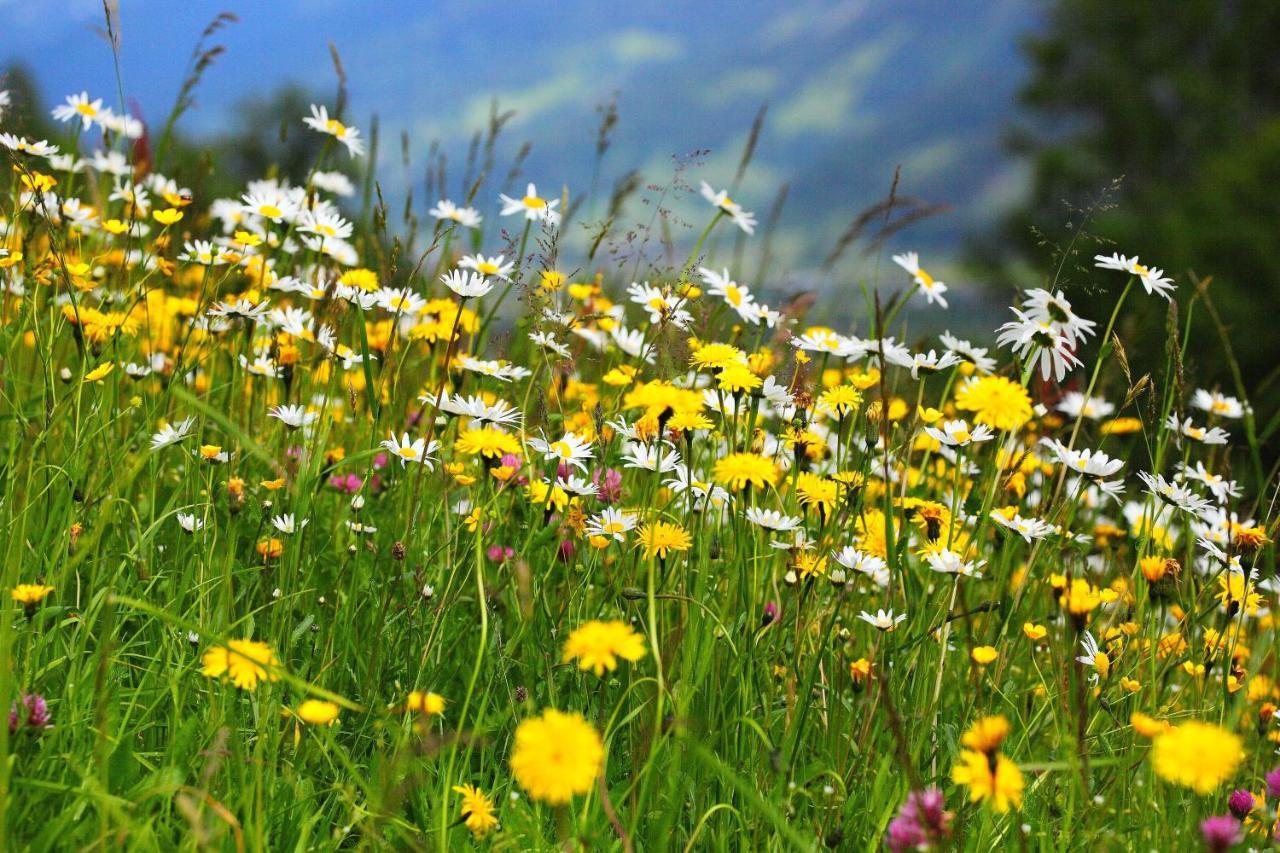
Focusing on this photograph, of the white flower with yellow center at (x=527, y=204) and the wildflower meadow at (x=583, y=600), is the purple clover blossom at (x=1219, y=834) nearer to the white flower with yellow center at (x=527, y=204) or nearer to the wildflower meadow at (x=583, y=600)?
the wildflower meadow at (x=583, y=600)

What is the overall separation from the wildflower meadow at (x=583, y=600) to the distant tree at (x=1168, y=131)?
1898 cm

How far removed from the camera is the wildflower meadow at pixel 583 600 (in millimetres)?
1453

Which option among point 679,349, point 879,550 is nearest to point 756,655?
point 879,550

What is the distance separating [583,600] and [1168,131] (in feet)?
87.1

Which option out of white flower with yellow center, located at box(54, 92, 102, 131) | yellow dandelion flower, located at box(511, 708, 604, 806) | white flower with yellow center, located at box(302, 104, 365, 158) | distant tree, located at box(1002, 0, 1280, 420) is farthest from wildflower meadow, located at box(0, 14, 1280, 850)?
distant tree, located at box(1002, 0, 1280, 420)

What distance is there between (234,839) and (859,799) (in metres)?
0.98

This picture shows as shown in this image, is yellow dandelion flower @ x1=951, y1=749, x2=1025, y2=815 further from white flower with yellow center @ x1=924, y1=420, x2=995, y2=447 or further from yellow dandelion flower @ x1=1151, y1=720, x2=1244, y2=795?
white flower with yellow center @ x1=924, y1=420, x2=995, y2=447

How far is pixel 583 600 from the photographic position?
2160 mm

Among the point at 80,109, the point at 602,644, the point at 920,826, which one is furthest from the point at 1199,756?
the point at 80,109

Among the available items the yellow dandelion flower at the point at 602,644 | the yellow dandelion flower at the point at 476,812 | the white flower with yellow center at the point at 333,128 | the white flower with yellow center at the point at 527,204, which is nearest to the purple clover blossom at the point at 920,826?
the yellow dandelion flower at the point at 602,644

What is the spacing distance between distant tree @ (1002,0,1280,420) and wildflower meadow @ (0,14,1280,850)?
18981 millimetres

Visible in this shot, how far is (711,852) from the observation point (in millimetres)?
1691

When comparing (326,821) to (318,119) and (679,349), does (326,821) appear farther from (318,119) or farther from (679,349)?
(318,119)

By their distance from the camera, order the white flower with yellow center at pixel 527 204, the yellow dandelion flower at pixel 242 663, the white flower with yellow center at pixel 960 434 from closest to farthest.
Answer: the yellow dandelion flower at pixel 242 663 → the white flower with yellow center at pixel 960 434 → the white flower with yellow center at pixel 527 204
